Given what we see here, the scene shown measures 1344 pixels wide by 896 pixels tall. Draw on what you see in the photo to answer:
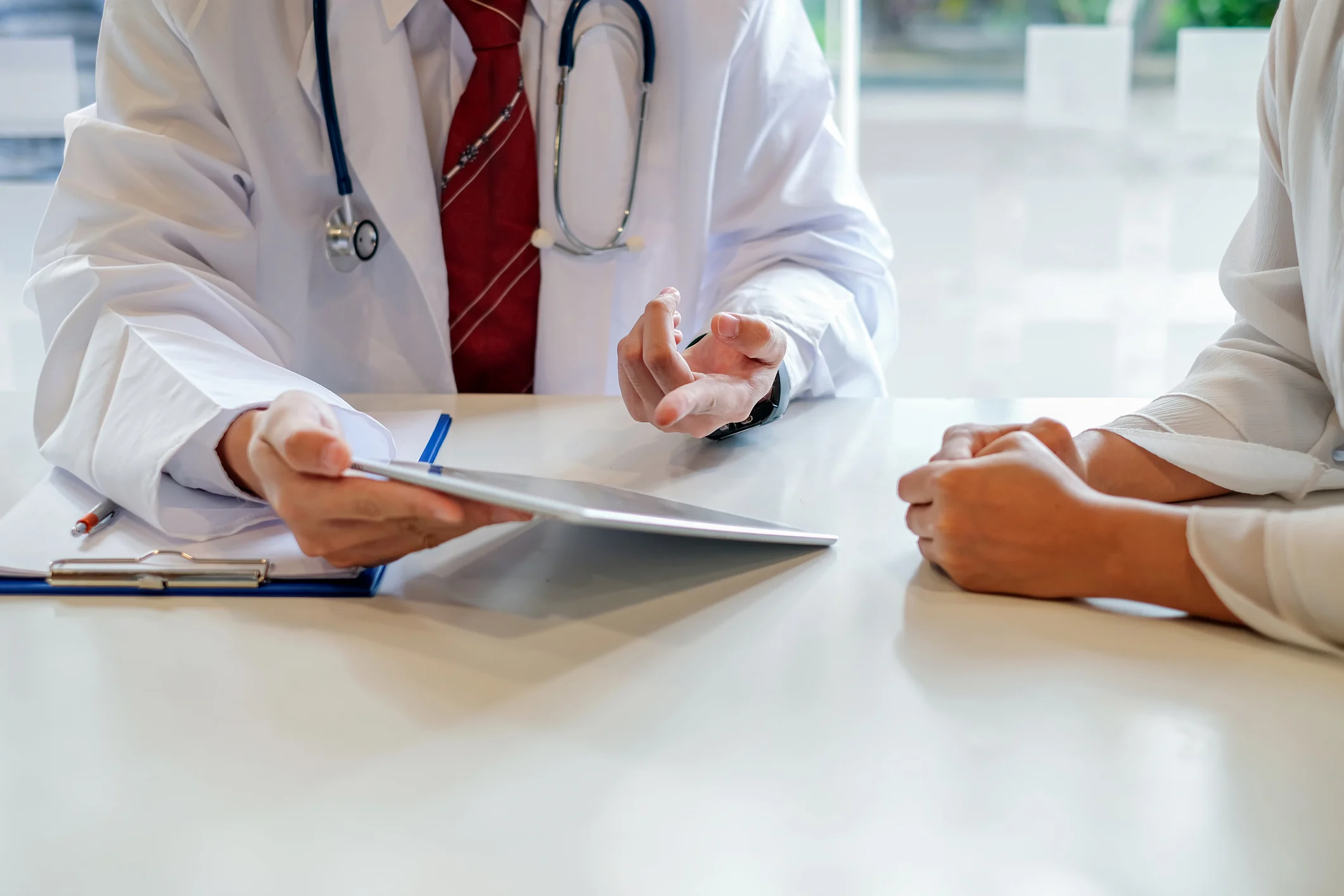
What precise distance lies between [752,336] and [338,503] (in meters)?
0.40

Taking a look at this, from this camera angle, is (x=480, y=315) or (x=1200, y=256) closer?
(x=480, y=315)

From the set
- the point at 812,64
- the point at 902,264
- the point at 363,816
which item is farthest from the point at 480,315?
the point at 902,264

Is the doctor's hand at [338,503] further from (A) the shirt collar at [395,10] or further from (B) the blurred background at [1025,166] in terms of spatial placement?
(B) the blurred background at [1025,166]

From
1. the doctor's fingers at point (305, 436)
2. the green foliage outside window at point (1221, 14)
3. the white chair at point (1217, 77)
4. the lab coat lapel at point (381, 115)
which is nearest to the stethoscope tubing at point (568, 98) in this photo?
the lab coat lapel at point (381, 115)

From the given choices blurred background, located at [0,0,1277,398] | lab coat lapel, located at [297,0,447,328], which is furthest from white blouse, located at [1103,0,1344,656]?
blurred background, located at [0,0,1277,398]

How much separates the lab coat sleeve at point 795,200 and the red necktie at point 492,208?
0.23 metres

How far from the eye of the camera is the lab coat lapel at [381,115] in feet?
3.77

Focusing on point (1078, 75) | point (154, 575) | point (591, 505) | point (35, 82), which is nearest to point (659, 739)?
point (591, 505)

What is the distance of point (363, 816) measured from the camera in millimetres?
492

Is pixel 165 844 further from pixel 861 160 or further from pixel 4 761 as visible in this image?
pixel 861 160

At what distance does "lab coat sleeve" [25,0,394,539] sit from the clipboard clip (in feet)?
0.22

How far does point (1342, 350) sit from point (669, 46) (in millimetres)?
771

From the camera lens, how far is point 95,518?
0.81 metres

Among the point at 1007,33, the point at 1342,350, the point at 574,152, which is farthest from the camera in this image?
the point at 1007,33
